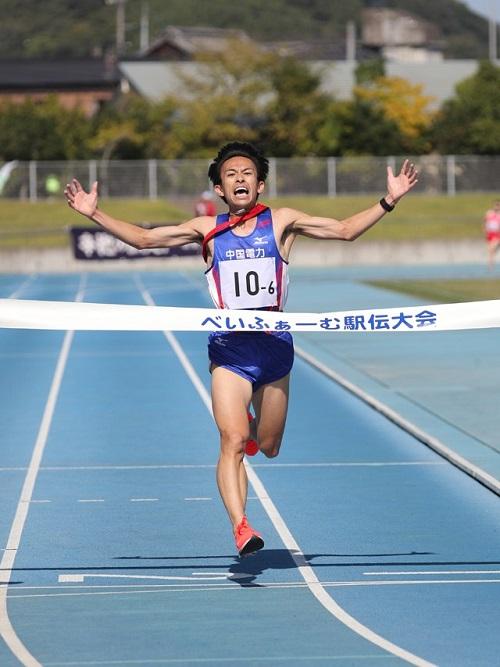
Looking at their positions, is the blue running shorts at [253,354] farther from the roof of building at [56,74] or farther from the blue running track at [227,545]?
the roof of building at [56,74]

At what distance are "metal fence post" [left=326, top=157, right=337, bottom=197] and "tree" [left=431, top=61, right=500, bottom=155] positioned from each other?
12.9 meters

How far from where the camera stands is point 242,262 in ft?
29.1

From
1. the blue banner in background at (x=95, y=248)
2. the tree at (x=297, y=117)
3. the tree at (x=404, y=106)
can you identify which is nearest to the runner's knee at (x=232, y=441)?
the blue banner in background at (x=95, y=248)

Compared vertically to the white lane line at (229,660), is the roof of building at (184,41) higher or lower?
higher

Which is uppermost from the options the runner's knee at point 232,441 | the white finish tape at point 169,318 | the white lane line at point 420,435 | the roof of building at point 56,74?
the roof of building at point 56,74

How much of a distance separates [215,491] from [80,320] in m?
3.09

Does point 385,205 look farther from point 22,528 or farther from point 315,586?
point 22,528

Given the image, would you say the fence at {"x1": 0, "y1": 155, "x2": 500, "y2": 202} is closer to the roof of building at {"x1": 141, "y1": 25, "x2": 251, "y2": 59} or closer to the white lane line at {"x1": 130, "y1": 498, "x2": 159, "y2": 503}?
the white lane line at {"x1": 130, "y1": 498, "x2": 159, "y2": 503}

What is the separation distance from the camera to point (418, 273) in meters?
51.5

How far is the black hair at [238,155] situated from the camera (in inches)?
350

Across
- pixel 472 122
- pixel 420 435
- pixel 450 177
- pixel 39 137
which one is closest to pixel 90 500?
pixel 420 435

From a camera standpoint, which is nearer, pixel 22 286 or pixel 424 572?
pixel 424 572

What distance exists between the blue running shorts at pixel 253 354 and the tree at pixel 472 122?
7060 cm

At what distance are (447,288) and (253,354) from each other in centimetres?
3136
